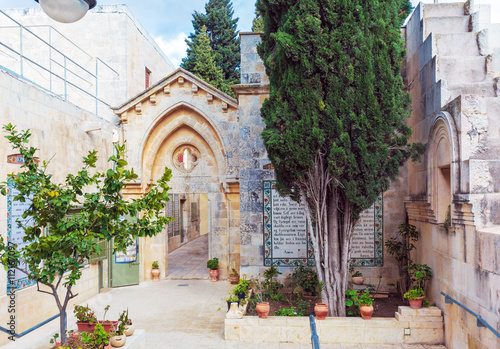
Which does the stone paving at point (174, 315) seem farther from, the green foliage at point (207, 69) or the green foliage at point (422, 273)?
the green foliage at point (207, 69)

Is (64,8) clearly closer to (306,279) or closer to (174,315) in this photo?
(174,315)

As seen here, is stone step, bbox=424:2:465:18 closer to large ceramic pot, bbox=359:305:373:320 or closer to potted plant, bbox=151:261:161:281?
large ceramic pot, bbox=359:305:373:320

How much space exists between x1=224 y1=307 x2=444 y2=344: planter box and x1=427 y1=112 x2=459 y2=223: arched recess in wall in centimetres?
193

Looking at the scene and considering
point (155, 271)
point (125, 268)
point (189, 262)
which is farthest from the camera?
point (189, 262)

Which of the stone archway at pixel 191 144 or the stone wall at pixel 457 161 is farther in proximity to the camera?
the stone archway at pixel 191 144

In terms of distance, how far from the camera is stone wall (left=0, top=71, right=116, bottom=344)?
7398 mm

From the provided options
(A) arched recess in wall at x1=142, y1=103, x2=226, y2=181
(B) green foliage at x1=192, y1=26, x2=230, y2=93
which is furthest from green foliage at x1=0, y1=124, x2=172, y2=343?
(B) green foliage at x1=192, y1=26, x2=230, y2=93

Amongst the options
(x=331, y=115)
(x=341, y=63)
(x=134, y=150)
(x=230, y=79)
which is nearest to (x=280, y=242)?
(x=331, y=115)

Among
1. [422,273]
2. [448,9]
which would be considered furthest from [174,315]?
[448,9]

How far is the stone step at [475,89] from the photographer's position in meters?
7.30

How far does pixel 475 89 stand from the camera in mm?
7355

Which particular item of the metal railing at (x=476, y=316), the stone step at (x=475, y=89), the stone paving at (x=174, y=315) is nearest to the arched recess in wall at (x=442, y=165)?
the stone step at (x=475, y=89)

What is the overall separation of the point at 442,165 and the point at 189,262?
37.2 feet

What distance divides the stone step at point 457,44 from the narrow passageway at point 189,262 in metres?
9.63
